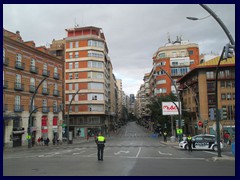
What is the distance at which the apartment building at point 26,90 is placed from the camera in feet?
124

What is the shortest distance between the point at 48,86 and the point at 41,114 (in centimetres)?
520

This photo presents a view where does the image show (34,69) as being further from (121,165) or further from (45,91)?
(121,165)

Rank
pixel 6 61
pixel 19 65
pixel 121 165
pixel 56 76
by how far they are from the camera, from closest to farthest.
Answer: pixel 121 165 → pixel 6 61 → pixel 19 65 → pixel 56 76

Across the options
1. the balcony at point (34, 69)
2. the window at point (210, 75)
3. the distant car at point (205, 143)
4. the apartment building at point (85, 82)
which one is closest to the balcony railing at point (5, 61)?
the balcony at point (34, 69)

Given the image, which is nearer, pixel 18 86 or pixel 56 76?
pixel 18 86

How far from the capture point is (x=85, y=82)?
234 ft

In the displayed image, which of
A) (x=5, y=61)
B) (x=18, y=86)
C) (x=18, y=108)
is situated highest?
(x=5, y=61)

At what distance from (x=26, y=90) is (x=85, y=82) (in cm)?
3008

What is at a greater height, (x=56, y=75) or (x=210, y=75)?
(x=210, y=75)

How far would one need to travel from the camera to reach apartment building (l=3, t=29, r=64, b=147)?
37719 millimetres

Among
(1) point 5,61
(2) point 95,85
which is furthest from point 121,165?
(2) point 95,85

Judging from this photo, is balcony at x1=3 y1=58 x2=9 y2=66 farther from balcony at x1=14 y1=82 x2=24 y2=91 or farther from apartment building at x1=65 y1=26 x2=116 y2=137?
apartment building at x1=65 y1=26 x2=116 y2=137

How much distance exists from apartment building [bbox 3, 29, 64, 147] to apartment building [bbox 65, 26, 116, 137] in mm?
19522

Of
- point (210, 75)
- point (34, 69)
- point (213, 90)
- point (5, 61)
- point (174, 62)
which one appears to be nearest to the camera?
point (5, 61)
